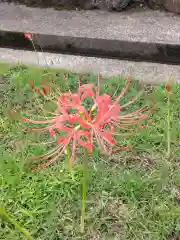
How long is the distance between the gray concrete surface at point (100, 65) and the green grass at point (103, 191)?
0.39m

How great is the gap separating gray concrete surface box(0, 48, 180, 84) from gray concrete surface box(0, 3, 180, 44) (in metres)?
0.22

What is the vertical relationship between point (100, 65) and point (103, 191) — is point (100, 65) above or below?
above

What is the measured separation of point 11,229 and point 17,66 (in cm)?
162

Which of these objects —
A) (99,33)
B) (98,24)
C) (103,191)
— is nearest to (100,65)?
(99,33)

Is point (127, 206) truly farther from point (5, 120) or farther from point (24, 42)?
point (24, 42)

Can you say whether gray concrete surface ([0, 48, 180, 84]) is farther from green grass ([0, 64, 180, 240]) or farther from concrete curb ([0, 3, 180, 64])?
green grass ([0, 64, 180, 240])

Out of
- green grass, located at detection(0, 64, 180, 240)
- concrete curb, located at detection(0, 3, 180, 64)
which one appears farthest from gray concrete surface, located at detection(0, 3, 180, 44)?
green grass, located at detection(0, 64, 180, 240)

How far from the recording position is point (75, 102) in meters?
1.56

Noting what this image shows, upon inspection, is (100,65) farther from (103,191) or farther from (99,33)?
(103,191)

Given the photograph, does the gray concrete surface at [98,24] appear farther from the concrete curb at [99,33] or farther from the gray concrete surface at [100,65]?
the gray concrete surface at [100,65]

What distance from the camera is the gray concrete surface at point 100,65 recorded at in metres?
3.05

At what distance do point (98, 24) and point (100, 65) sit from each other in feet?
1.75

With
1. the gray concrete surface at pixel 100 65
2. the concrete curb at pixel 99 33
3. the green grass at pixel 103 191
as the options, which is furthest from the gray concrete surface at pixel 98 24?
the green grass at pixel 103 191

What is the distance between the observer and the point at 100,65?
126 inches
